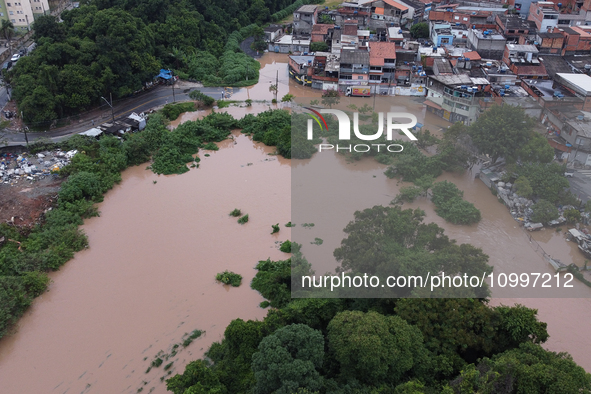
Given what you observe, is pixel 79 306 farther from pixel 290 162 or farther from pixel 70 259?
pixel 290 162

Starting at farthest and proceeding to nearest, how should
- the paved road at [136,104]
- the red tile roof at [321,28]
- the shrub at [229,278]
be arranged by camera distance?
the red tile roof at [321,28], the paved road at [136,104], the shrub at [229,278]

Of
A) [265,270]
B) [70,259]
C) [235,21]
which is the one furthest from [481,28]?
[70,259]

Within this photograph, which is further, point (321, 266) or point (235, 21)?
point (235, 21)

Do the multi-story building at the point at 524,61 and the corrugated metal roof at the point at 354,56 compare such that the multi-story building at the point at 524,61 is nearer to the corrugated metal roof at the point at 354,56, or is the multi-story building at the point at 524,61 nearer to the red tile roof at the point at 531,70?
the red tile roof at the point at 531,70

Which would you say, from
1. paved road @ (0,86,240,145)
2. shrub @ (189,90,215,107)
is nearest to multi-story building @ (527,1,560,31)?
paved road @ (0,86,240,145)

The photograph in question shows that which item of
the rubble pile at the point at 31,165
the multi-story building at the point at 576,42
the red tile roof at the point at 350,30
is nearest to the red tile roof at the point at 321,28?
the red tile roof at the point at 350,30

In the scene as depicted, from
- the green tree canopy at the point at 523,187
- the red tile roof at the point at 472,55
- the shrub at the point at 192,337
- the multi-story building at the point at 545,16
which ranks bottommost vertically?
the shrub at the point at 192,337

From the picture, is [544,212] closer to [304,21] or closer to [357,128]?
[357,128]
